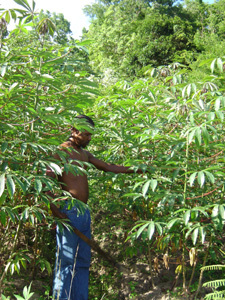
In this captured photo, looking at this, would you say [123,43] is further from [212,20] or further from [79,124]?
[79,124]

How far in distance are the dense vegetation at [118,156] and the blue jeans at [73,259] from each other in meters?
0.13

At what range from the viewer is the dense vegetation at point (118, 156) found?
1923 millimetres

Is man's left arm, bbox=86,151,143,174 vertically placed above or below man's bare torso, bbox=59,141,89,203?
above

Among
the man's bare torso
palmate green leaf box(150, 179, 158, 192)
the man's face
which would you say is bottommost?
palmate green leaf box(150, 179, 158, 192)

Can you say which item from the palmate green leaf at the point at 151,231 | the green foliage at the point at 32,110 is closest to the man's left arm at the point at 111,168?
the green foliage at the point at 32,110

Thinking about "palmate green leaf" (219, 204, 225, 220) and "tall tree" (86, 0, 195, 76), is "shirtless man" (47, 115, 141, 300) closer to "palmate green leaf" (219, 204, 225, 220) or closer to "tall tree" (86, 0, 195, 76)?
"palmate green leaf" (219, 204, 225, 220)

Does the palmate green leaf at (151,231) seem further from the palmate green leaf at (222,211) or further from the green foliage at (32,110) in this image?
the green foliage at (32,110)

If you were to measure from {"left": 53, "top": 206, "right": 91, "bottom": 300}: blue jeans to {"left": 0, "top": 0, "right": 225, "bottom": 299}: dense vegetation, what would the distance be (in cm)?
13

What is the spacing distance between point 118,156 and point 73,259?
0.86m

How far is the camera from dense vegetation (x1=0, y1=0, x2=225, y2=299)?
75.7 inches

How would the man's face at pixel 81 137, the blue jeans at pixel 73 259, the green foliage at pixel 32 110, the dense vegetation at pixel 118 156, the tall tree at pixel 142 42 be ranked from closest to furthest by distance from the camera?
1. the green foliage at pixel 32 110
2. the dense vegetation at pixel 118 156
3. the blue jeans at pixel 73 259
4. the man's face at pixel 81 137
5. the tall tree at pixel 142 42

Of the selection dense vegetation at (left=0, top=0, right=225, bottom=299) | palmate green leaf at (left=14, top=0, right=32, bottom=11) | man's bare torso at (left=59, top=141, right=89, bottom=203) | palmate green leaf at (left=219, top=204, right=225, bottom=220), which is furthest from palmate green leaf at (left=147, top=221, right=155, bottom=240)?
palmate green leaf at (left=14, top=0, right=32, bottom=11)

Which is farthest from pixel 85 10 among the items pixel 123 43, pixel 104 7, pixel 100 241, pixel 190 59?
pixel 100 241

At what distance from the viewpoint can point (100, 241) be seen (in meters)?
3.65
